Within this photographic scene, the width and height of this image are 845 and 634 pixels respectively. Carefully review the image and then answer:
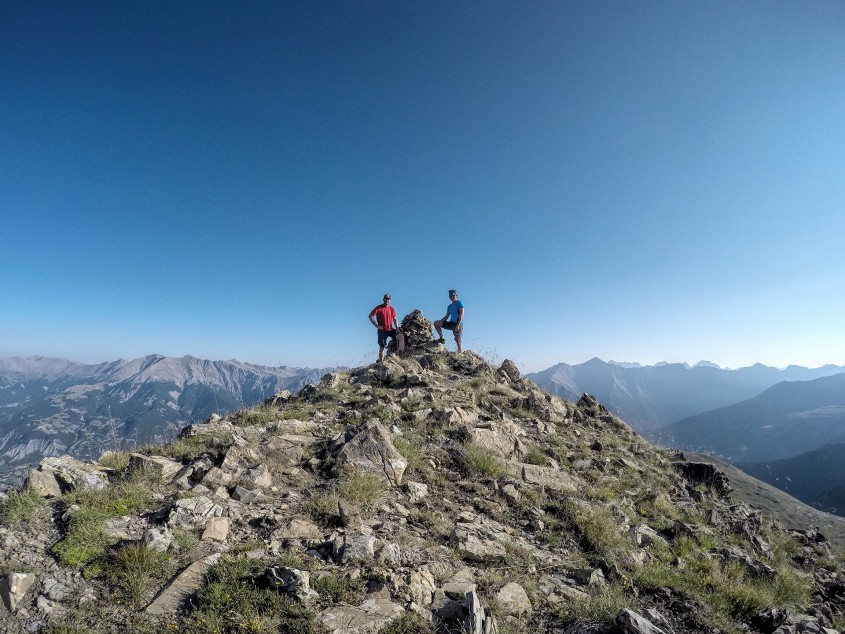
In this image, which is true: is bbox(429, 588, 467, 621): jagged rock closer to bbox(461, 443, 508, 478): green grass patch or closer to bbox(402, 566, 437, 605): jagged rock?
bbox(402, 566, 437, 605): jagged rock

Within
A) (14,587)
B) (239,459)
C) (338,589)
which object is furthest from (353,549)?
(239,459)

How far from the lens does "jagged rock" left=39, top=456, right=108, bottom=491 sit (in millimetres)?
6809

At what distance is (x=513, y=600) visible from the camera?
5.44 meters

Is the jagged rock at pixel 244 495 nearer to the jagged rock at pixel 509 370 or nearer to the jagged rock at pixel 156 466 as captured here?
the jagged rock at pixel 156 466

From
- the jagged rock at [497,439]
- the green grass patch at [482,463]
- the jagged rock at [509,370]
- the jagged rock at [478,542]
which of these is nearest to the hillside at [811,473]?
the jagged rock at [509,370]

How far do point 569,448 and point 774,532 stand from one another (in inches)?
268

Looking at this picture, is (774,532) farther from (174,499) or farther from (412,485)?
(174,499)

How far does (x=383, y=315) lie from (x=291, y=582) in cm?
1512

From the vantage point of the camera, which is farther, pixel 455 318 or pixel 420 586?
pixel 455 318

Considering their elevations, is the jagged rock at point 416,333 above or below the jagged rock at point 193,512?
above

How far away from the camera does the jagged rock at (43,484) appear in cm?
643

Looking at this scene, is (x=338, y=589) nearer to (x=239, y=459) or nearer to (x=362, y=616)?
(x=362, y=616)

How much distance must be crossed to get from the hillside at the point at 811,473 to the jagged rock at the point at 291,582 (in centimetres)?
17174

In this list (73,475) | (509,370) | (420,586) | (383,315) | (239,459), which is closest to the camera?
(420,586)
